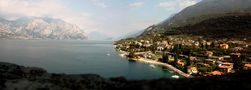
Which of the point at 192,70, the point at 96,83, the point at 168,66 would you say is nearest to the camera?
the point at 96,83

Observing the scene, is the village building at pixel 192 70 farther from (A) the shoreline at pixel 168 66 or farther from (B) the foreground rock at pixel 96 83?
(B) the foreground rock at pixel 96 83

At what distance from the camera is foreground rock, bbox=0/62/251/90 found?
22.6 metres

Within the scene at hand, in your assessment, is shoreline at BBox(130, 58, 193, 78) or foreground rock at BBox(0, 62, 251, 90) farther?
shoreline at BBox(130, 58, 193, 78)

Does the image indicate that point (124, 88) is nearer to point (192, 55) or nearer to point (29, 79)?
point (29, 79)

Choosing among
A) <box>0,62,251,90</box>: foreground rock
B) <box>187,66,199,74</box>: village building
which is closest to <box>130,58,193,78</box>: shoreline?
<box>187,66,199,74</box>: village building

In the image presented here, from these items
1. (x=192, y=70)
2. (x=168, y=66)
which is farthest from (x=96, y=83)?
(x=168, y=66)

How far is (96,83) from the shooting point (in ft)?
85.5

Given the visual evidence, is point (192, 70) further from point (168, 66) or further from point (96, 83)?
point (96, 83)

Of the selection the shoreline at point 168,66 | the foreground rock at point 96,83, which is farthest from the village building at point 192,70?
the foreground rock at point 96,83

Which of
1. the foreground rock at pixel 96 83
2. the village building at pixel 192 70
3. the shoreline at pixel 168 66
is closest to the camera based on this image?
the foreground rock at pixel 96 83

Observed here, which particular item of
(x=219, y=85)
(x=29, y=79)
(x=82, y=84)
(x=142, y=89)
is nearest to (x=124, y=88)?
(x=142, y=89)

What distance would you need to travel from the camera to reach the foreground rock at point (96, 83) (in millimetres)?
22562

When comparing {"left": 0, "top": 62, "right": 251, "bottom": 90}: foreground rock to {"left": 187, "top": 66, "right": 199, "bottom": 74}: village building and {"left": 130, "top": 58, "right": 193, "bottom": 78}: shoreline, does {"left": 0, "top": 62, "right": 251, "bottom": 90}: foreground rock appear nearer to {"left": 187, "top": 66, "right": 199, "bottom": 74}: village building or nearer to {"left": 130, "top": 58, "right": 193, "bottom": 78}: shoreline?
{"left": 130, "top": 58, "right": 193, "bottom": 78}: shoreline

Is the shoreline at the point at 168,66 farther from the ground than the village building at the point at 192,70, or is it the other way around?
the village building at the point at 192,70
